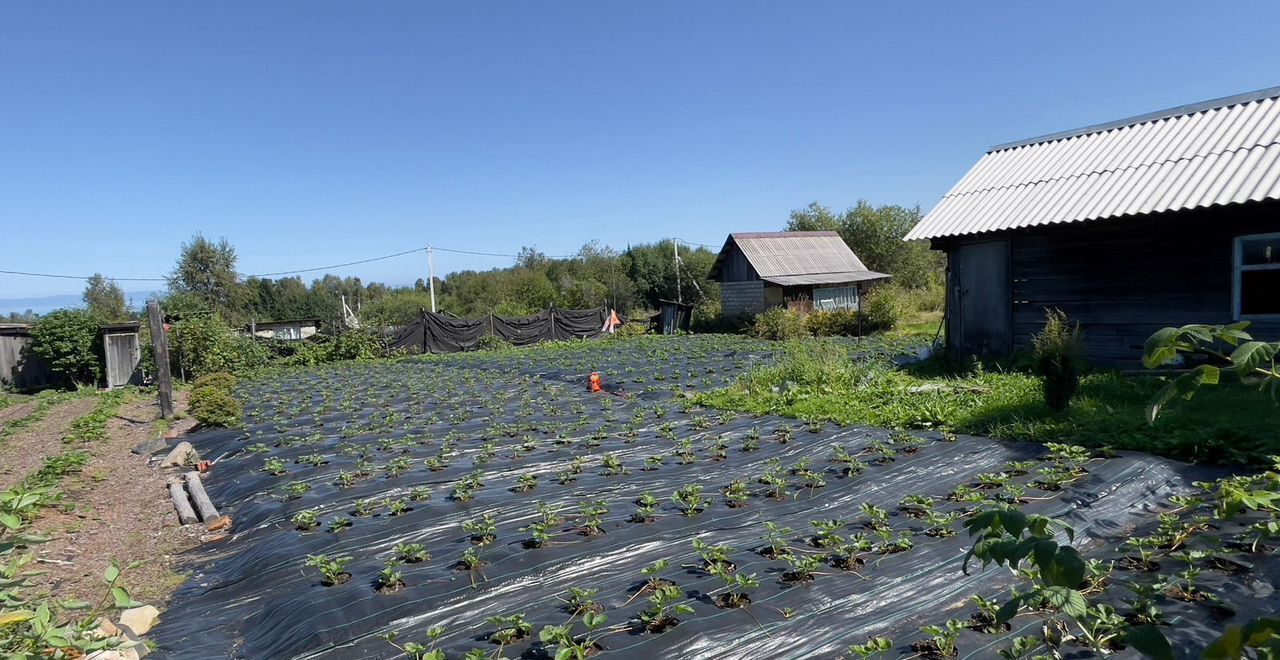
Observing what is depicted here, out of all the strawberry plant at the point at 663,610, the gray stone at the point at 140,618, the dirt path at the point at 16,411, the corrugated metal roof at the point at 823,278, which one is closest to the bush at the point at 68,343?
the dirt path at the point at 16,411

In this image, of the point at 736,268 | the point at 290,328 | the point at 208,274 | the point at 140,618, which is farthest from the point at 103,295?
the point at 140,618

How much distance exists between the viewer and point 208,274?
117 feet

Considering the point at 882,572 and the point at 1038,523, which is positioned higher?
the point at 1038,523

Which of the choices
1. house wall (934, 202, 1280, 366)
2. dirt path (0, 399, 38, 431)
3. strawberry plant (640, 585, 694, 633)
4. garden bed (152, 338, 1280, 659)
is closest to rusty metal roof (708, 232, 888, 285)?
house wall (934, 202, 1280, 366)

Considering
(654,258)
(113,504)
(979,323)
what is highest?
(654,258)

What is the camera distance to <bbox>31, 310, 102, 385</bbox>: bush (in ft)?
54.7

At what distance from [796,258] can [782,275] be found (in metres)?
1.88

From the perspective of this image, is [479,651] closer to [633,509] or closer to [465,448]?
[633,509]

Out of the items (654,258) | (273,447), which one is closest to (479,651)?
Answer: (273,447)

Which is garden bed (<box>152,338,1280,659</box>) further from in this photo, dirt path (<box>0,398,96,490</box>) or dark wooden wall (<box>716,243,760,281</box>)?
dark wooden wall (<box>716,243,760,281</box>)

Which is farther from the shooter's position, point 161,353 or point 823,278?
point 823,278

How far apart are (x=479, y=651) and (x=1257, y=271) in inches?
409

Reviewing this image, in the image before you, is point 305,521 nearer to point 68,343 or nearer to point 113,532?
point 113,532

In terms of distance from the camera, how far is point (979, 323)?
11492 millimetres
